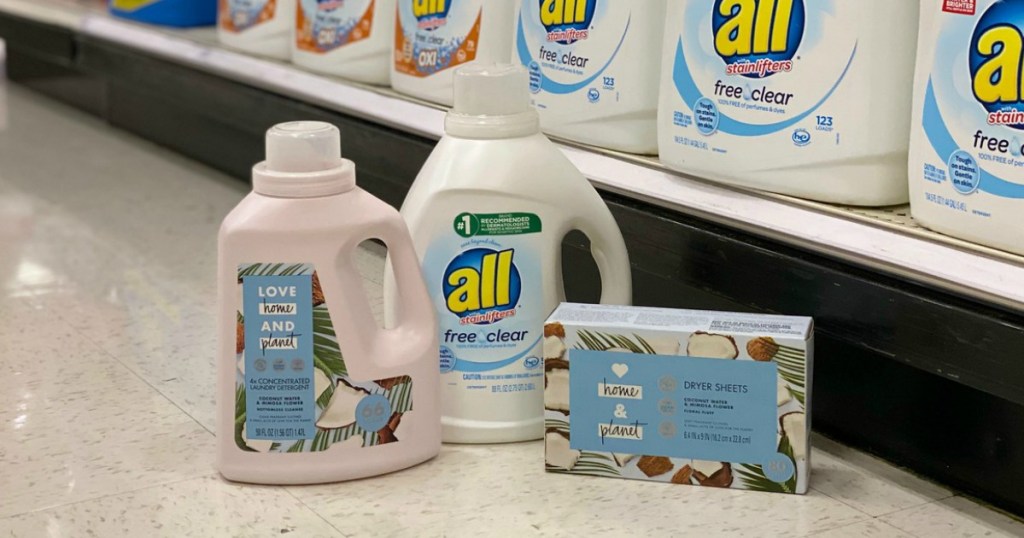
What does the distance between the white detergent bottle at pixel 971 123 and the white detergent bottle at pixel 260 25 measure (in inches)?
52.9

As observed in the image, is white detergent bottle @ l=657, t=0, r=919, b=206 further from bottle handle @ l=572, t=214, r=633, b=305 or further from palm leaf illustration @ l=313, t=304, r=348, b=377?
palm leaf illustration @ l=313, t=304, r=348, b=377

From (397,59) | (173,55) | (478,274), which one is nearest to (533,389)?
(478,274)

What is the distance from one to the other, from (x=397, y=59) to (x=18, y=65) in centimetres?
213

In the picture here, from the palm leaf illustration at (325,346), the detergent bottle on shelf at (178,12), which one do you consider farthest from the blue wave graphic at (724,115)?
the detergent bottle on shelf at (178,12)

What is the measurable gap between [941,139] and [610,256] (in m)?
0.35

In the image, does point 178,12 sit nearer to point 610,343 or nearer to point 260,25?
point 260,25

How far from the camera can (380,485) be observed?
129 centimetres

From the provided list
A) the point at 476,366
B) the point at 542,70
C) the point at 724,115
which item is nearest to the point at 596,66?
the point at 542,70

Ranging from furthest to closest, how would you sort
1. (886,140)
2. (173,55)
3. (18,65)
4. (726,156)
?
(18,65) → (173,55) → (726,156) → (886,140)

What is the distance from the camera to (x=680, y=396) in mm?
1267

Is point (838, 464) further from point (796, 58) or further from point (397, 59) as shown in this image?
point (397, 59)

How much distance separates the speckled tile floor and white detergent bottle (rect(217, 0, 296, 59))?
553 mm

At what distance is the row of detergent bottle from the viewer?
1.19 metres

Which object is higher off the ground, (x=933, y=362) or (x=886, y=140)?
(x=886, y=140)
